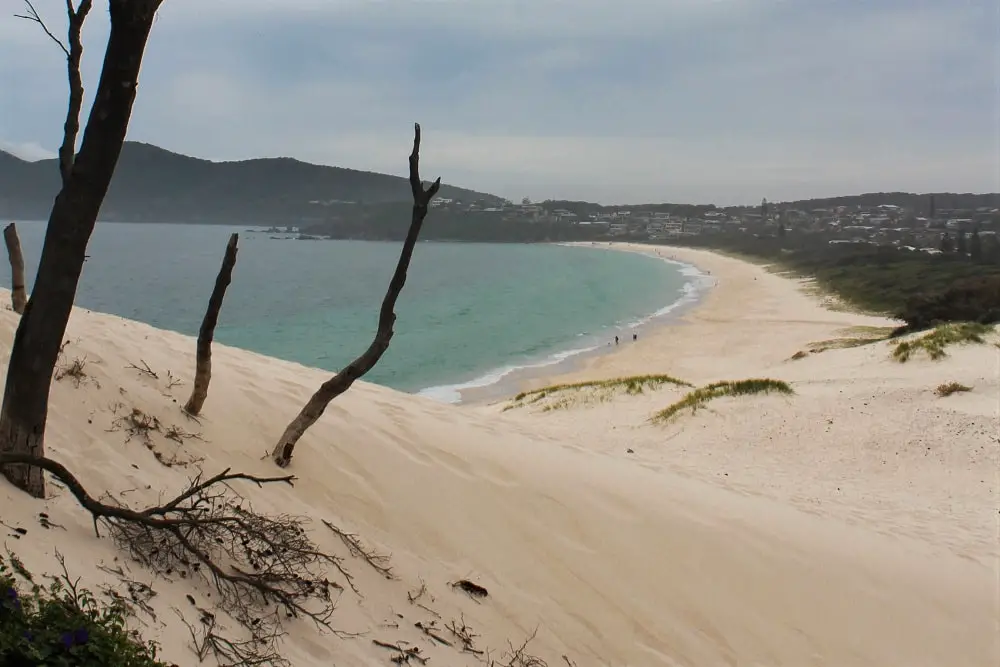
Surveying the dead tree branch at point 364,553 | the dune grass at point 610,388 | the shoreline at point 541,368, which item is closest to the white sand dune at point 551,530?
the dead tree branch at point 364,553

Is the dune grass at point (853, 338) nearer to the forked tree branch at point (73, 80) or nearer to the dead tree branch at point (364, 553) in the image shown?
the dead tree branch at point (364, 553)

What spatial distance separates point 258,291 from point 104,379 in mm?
56285

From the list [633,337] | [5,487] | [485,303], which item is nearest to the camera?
[5,487]

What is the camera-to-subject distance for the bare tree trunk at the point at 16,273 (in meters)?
7.00

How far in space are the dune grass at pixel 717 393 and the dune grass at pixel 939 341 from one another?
5.77 meters

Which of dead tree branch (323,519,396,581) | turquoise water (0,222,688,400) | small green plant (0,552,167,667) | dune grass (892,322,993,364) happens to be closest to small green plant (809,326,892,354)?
dune grass (892,322,993,364)

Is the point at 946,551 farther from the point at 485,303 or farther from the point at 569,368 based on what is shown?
the point at 485,303

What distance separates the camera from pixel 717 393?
1519 centimetres

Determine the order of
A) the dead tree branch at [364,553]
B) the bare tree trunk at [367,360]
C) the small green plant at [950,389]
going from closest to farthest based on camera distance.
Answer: the dead tree branch at [364,553] → the bare tree trunk at [367,360] → the small green plant at [950,389]

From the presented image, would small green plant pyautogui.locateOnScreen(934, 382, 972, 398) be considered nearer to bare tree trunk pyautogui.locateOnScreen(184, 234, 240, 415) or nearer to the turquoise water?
bare tree trunk pyautogui.locateOnScreen(184, 234, 240, 415)

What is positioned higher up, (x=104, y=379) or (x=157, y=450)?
(x=104, y=379)

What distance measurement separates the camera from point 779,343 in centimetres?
3241

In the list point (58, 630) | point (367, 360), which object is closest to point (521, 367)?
point (367, 360)

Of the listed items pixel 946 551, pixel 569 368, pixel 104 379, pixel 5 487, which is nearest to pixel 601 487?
pixel 946 551
